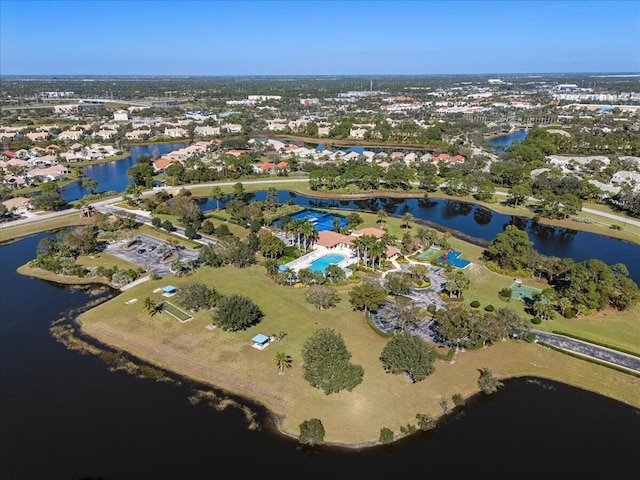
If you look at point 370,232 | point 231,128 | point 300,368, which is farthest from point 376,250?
point 231,128

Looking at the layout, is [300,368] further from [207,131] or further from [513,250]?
[207,131]

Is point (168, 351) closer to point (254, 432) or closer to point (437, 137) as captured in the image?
point (254, 432)

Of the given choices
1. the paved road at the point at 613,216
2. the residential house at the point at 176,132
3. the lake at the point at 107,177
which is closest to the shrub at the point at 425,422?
the paved road at the point at 613,216

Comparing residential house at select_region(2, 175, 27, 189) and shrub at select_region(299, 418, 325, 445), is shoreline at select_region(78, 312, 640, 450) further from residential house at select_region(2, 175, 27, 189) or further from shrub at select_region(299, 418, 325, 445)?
residential house at select_region(2, 175, 27, 189)

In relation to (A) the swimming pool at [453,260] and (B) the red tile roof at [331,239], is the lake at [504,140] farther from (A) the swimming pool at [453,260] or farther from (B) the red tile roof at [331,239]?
(B) the red tile roof at [331,239]

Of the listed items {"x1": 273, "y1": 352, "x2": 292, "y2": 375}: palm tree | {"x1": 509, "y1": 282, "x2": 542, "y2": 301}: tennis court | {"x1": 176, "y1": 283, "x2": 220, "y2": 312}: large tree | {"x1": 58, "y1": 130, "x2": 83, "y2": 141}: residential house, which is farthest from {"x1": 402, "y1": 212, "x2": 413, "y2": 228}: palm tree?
{"x1": 58, "y1": 130, "x2": 83, "y2": 141}: residential house
